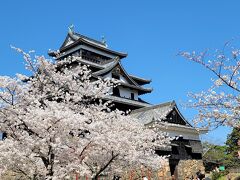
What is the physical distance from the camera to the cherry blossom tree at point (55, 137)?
9.45 m

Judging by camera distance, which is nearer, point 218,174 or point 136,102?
point 218,174

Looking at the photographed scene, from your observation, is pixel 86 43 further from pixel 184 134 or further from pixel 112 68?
pixel 184 134

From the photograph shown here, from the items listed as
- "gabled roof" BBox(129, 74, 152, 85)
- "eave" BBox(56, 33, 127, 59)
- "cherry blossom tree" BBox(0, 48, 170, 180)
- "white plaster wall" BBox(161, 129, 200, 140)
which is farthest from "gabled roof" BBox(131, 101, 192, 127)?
"cherry blossom tree" BBox(0, 48, 170, 180)

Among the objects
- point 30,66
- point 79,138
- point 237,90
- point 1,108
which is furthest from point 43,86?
point 237,90

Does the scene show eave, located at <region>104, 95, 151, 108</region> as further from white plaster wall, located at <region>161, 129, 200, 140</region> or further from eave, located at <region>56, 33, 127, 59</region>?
eave, located at <region>56, 33, 127, 59</region>

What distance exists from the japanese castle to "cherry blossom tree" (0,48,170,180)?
6.69m

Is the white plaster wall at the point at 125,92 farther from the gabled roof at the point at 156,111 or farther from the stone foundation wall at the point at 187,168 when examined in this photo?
the stone foundation wall at the point at 187,168

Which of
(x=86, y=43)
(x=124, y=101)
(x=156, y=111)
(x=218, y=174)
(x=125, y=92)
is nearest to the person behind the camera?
(x=156, y=111)

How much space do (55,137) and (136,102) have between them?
811 inches

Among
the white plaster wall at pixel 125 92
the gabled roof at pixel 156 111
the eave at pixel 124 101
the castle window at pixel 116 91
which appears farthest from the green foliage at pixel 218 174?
the castle window at pixel 116 91

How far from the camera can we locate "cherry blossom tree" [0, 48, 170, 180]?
372 inches

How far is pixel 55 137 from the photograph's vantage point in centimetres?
950

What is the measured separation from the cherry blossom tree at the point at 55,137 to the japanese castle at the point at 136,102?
6688 millimetres

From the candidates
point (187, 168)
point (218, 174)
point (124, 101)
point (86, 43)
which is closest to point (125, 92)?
point (124, 101)
